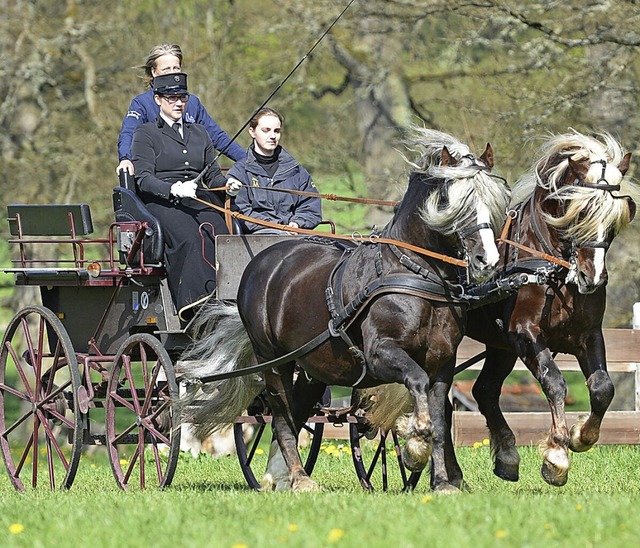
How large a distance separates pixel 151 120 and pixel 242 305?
177 centimetres

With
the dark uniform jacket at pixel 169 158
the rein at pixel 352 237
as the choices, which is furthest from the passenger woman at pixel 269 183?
the dark uniform jacket at pixel 169 158

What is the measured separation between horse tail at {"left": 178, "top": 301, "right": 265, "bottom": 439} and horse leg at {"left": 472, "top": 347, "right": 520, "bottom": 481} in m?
1.45

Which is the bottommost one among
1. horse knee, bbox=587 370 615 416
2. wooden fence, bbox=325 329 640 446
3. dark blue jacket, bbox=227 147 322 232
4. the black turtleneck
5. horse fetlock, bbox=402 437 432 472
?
wooden fence, bbox=325 329 640 446

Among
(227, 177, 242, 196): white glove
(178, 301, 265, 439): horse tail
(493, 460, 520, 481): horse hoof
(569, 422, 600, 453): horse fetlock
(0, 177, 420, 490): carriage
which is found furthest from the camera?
(178, 301, 265, 439): horse tail

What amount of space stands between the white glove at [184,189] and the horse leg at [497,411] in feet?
6.95

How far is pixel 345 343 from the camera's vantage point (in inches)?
271

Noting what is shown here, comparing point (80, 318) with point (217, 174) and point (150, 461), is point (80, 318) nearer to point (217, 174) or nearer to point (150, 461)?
point (217, 174)

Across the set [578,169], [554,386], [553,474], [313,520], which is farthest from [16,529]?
[578,169]

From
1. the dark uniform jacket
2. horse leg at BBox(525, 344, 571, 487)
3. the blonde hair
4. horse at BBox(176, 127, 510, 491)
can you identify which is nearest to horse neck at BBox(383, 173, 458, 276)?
horse at BBox(176, 127, 510, 491)

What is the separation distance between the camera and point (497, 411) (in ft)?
24.9

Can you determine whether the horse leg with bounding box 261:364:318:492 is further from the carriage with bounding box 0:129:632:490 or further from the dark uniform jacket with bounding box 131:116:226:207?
the dark uniform jacket with bounding box 131:116:226:207

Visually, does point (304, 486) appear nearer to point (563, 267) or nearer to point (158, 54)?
point (563, 267)

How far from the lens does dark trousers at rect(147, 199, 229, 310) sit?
7.87 m

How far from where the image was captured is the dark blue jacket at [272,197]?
7.92 meters
